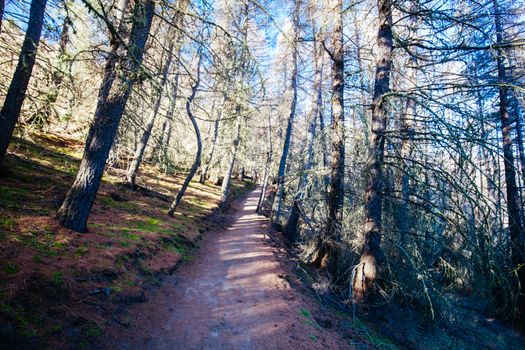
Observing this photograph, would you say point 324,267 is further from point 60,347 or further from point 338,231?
point 60,347

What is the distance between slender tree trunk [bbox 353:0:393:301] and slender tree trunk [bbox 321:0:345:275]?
1.88 meters

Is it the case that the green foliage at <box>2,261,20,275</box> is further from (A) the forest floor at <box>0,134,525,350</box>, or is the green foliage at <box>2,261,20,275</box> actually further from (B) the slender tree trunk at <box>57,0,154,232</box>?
(B) the slender tree trunk at <box>57,0,154,232</box>

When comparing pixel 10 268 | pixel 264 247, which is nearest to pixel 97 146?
pixel 10 268

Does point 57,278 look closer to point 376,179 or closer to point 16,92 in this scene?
point 16,92

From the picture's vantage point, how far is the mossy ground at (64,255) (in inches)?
132

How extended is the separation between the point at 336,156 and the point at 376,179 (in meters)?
2.41

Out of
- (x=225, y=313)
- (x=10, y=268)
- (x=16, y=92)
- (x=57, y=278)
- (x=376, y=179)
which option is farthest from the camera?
(x=16, y=92)

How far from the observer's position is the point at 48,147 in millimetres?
11578

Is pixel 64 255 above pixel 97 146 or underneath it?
underneath

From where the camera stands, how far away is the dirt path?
13.4 feet

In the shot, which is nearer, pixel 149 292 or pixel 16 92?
pixel 149 292

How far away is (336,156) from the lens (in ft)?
25.8

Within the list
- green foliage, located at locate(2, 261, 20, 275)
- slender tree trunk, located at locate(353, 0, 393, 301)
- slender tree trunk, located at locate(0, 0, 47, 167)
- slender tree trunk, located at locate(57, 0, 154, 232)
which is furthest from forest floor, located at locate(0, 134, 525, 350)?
slender tree trunk, located at locate(0, 0, 47, 167)

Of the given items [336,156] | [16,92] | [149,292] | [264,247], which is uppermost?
[16,92]
